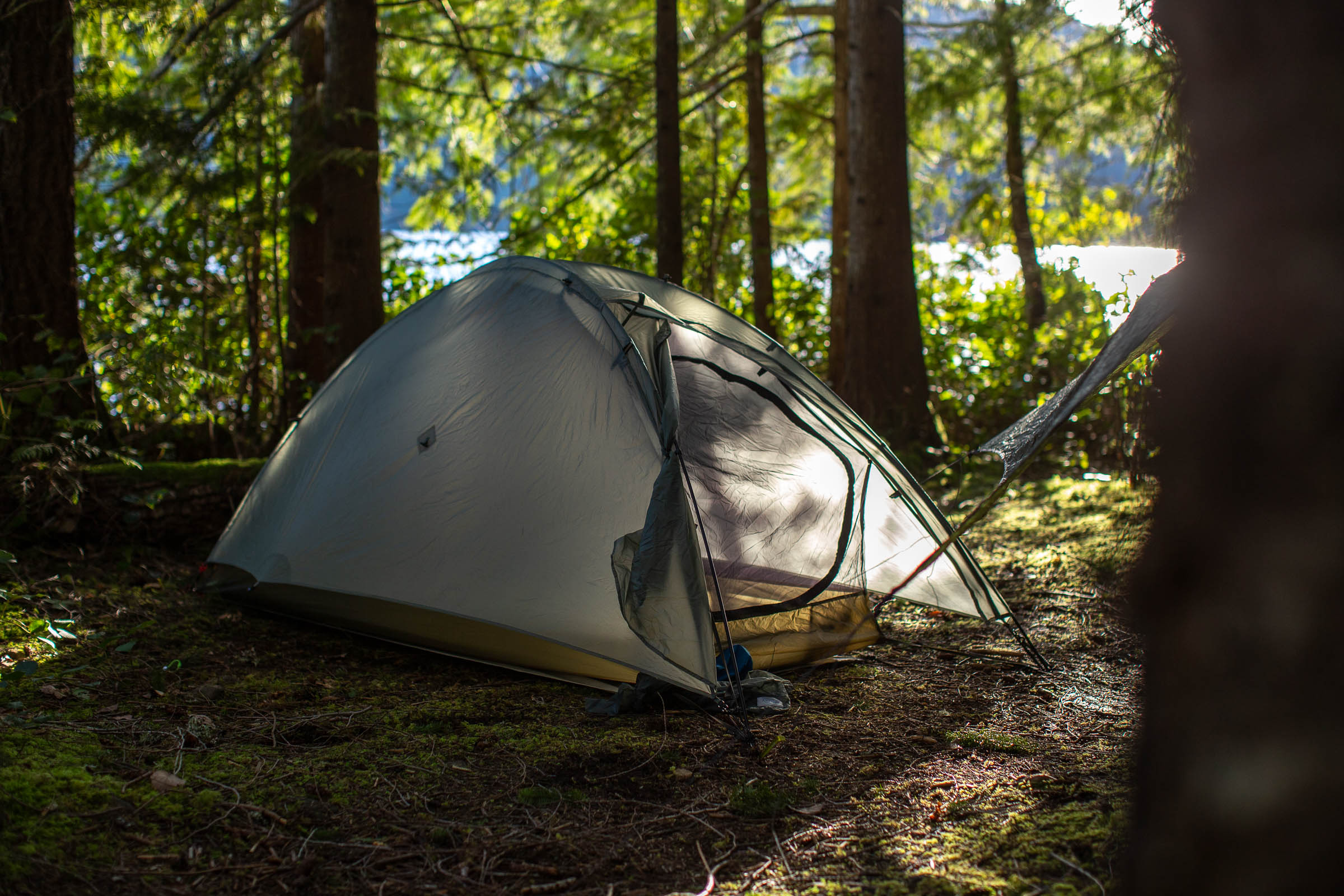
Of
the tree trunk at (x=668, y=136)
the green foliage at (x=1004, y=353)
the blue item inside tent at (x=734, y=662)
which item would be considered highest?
Answer: the tree trunk at (x=668, y=136)

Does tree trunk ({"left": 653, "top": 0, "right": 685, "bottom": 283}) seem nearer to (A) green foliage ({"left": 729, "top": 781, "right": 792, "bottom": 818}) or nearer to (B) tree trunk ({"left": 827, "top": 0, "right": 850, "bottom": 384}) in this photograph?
(B) tree trunk ({"left": 827, "top": 0, "right": 850, "bottom": 384})

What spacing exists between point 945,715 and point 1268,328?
7.59 ft

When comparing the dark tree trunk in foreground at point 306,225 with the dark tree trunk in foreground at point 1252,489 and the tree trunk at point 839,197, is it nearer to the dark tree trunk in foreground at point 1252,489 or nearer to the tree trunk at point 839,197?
the tree trunk at point 839,197

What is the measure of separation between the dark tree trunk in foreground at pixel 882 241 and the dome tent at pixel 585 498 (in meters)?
3.62

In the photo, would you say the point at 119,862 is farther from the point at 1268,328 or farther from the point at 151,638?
the point at 1268,328

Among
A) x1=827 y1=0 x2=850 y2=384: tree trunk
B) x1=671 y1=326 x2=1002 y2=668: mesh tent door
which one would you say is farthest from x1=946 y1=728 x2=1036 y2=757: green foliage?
x1=827 y1=0 x2=850 y2=384: tree trunk

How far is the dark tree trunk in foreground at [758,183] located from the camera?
9.68 metres

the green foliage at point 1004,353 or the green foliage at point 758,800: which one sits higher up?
the green foliage at point 1004,353

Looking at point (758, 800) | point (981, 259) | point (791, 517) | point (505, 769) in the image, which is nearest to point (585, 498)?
point (791, 517)

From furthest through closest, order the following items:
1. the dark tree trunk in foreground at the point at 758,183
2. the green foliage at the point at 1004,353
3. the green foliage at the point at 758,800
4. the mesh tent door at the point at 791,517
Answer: the dark tree trunk in foreground at the point at 758,183 < the green foliage at the point at 1004,353 < the mesh tent door at the point at 791,517 < the green foliage at the point at 758,800

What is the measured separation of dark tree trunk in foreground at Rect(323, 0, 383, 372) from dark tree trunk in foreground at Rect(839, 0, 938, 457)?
399 centimetres

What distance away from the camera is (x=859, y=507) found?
4.14 meters

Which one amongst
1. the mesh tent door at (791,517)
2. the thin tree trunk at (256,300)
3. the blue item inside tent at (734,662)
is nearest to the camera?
the blue item inside tent at (734,662)

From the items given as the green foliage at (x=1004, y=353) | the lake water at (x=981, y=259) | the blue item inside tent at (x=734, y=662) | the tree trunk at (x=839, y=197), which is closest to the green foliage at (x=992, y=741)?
the blue item inside tent at (x=734, y=662)
